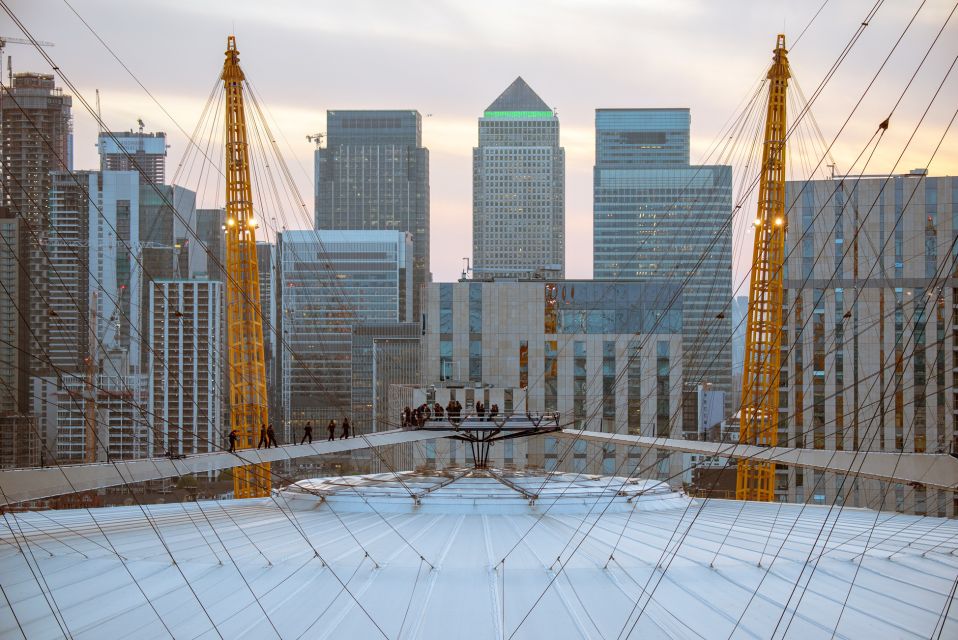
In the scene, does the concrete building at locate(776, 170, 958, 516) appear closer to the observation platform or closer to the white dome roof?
the observation platform

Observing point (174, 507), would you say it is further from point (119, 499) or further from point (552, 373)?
point (119, 499)

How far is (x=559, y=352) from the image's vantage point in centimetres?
11012

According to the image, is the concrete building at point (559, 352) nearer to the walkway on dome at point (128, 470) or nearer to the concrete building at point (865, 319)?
the concrete building at point (865, 319)

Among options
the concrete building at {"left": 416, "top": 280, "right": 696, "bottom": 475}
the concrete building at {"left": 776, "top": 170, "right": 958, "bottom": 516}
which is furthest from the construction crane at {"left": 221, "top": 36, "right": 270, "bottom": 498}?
the concrete building at {"left": 776, "top": 170, "right": 958, "bottom": 516}

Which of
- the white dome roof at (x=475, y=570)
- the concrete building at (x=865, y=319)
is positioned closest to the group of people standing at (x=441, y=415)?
the white dome roof at (x=475, y=570)

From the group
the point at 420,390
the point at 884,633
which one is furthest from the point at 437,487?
the point at 420,390

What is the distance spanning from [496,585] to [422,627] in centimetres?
324

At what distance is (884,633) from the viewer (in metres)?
25.3

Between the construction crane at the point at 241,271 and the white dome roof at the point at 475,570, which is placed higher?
the construction crane at the point at 241,271

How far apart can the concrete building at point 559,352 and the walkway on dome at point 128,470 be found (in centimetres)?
5502

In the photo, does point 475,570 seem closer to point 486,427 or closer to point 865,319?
point 486,427

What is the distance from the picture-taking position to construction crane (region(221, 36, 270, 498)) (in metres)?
73.0

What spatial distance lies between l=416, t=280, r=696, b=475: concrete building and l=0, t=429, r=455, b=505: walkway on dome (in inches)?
2166

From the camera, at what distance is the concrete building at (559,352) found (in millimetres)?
106500
